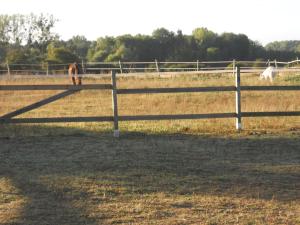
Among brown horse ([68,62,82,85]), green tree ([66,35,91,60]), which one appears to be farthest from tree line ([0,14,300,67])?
brown horse ([68,62,82,85])

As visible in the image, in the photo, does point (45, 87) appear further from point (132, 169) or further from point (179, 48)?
point (179, 48)

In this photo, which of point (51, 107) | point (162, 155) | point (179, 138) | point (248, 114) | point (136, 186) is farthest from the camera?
point (51, 107)

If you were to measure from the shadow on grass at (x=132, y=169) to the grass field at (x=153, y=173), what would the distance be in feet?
0.05

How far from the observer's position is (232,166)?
792 centimetres

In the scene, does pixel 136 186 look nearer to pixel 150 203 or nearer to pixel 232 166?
pixel 150 203

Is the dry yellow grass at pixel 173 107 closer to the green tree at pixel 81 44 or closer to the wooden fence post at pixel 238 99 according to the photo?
the wooden fence post at pixel 238 99

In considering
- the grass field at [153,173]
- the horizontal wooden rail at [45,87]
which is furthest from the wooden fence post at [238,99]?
the horizontal wooden rail at [45,87]

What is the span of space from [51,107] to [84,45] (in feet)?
259

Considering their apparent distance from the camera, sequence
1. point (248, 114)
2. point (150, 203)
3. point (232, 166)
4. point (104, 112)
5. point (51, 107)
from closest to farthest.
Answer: point (150, 203) → point (232, 166) → point (248, 114) → point (104, 112) → point (51, 107)

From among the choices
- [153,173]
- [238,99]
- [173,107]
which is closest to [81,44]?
[173,107]

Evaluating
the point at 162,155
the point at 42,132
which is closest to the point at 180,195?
the point at 162,155

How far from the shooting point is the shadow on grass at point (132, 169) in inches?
246

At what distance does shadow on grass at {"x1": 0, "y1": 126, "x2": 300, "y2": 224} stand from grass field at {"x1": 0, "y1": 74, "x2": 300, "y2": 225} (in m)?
0.01

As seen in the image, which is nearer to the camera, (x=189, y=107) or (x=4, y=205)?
(x=4, y=205)
